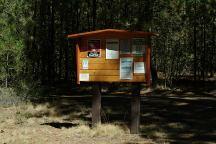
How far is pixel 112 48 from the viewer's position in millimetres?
11781

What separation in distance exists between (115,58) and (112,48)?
Result: 0.92 ft

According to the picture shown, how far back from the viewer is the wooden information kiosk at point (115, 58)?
11562 millimetres

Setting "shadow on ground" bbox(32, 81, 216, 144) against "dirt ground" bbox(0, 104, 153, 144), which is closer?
"dirt ground" bbox(0, 104, 153, 144)

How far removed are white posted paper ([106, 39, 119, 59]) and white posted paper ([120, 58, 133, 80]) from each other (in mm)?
255

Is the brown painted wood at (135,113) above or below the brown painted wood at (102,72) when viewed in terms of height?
below

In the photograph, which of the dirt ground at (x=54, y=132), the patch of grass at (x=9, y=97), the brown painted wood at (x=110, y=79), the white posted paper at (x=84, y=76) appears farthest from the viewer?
the patch of grass at (x=9, y=97)

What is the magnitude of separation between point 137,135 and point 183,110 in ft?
19.0


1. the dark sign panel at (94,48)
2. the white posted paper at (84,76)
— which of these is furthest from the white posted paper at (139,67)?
the white posted paper at (84,76)

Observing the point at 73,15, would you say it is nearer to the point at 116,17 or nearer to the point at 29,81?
the point at 116,17

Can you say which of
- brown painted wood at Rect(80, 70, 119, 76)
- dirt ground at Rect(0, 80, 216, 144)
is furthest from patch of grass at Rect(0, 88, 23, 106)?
brown painted wood at Rect(80, 70, 119, 76)

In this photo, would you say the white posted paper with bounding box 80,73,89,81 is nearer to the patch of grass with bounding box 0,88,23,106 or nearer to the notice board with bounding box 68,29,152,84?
the notice board with bounding box 68,29,152,84

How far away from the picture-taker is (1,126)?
12.7 metres

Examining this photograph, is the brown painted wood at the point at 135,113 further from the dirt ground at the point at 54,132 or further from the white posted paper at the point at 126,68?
the white posted paper at the point at 126,68

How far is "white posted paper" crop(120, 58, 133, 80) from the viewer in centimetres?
1162
